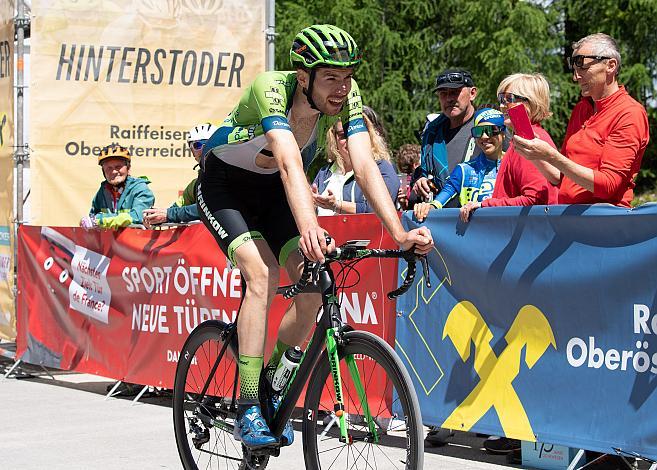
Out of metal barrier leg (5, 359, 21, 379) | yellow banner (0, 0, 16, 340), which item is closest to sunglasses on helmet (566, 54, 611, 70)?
metal barrier leg (5, 359, 21, 379)

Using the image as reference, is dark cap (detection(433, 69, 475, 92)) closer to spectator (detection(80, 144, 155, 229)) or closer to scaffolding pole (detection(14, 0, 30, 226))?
spectator (detection(80, 144, 155, 229))

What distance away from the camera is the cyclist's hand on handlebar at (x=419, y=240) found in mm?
4469

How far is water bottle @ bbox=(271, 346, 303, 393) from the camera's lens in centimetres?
509

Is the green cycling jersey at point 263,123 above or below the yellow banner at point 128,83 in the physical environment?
below

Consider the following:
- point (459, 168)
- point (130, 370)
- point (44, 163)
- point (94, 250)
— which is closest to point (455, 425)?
point (459, 168)

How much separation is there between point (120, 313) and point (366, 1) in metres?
18.5

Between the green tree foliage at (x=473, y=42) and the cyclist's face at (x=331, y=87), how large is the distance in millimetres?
20027

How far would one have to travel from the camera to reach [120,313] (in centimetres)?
934

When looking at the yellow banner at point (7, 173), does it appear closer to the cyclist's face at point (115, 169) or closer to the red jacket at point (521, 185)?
the cyclist's face at point (115, 169)

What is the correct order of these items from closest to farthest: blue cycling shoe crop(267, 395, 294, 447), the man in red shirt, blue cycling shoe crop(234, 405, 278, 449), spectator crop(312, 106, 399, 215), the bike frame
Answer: the bike frame → blue cycling shoe crop(234, 405, 278, 449) → blue cycling shoe crop(267, 395, 294, 447) → the man in red shirt → spectator crop(312, 106, 399, 215)

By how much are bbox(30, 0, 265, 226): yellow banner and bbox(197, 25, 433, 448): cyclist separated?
6572 millimetres

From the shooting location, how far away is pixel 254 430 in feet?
16.3

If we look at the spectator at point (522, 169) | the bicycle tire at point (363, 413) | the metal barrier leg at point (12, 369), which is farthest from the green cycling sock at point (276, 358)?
the metal barrier leg at point (12, 369)

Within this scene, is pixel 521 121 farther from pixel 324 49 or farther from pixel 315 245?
pixel 315 245
